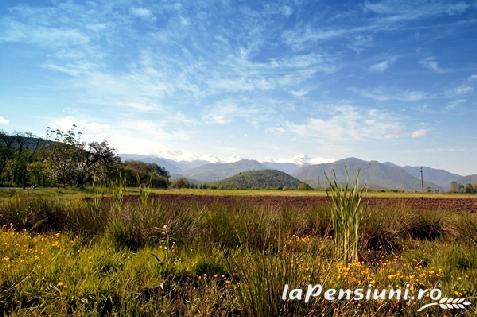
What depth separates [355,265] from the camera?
6742 millimetres

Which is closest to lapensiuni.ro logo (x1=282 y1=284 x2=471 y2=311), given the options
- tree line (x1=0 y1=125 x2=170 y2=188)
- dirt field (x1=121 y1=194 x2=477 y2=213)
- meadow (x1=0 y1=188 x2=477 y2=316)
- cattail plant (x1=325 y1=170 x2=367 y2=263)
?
meadow (x1=0 y1=188 x2=477 y2=316)

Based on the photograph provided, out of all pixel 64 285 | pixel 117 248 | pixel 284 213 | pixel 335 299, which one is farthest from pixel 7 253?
pixel 284 213

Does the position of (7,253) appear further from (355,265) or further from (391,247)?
(391,247)

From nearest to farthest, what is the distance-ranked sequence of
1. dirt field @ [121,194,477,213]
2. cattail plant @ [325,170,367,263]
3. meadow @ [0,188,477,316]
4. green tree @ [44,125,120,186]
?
meadow @ [0,188,477,316]
cattail plant @ [325,170,367,263]
dirt field @ [121,194,477,213]
green tree @ [44,125,120,186]

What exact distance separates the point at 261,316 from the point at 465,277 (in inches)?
162

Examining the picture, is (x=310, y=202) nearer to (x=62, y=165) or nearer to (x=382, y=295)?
(x=382, y=295)

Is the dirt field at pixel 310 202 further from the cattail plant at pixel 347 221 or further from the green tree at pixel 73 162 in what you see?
the green tree at pixel 73 162

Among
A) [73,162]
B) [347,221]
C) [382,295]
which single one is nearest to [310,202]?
[347,221]

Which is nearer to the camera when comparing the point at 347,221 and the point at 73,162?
the point at 347,221

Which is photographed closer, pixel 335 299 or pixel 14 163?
pixel 335 299

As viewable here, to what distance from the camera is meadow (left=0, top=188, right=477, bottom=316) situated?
174 inches

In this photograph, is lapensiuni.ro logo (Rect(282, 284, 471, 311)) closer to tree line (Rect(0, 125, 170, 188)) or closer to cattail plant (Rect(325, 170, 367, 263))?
cattail plant (Rect(325, 170, 367, 263))

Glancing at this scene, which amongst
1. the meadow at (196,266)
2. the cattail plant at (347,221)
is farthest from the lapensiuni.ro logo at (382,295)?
the cattail plant at (347,221)

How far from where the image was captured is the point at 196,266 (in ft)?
21.4
